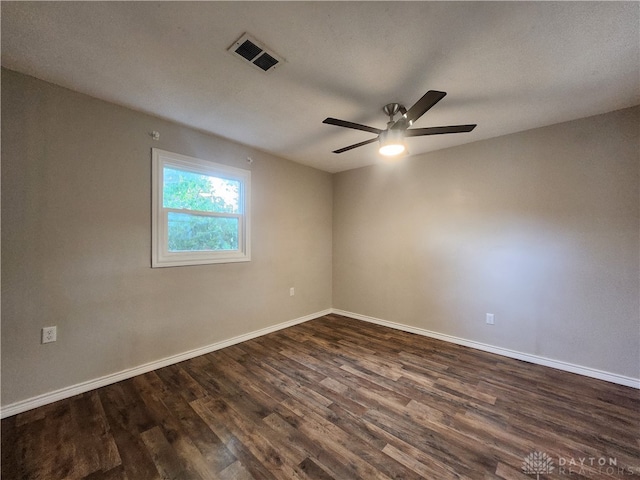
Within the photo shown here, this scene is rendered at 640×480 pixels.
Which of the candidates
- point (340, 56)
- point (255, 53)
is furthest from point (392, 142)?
point (255, 53)

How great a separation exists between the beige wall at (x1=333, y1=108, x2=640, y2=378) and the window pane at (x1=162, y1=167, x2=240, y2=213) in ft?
7.02

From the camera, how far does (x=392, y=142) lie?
6.90 feet

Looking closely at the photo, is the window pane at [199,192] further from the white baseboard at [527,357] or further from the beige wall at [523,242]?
the white baseboard at [527,357]

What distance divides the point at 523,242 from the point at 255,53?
124 inches

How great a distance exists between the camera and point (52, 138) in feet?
6.48

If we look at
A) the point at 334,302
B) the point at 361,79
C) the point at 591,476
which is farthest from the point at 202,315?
the point at 591,476

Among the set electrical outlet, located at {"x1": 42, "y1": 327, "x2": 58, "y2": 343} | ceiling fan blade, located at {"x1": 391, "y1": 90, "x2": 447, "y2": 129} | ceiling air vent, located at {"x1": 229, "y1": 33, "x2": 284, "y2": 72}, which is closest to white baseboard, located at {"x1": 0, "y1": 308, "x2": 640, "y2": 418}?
electrical outlet, located at {"x1": 42, "y1": 327, "x2": 58, "y2": 343}

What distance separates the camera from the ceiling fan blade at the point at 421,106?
1569mm

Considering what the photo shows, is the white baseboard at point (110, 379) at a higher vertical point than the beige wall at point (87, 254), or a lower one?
lower

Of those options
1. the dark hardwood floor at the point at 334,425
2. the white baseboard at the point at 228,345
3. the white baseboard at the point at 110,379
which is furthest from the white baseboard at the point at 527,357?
the white baseboard at the point at 110,379

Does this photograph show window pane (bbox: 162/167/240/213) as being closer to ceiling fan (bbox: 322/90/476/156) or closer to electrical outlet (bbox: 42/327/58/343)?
electrical outlet (bbox: 42/327/58/343)

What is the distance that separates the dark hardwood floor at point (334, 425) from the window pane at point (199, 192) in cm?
171

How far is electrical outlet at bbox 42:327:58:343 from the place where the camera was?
1.93 m

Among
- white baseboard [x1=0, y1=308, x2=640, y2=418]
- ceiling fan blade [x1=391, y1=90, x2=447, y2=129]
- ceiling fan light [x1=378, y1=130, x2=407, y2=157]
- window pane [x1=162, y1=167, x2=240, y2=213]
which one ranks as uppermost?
ceiling fan blade [x1=391, y1=90, x2=447, y2=129]
